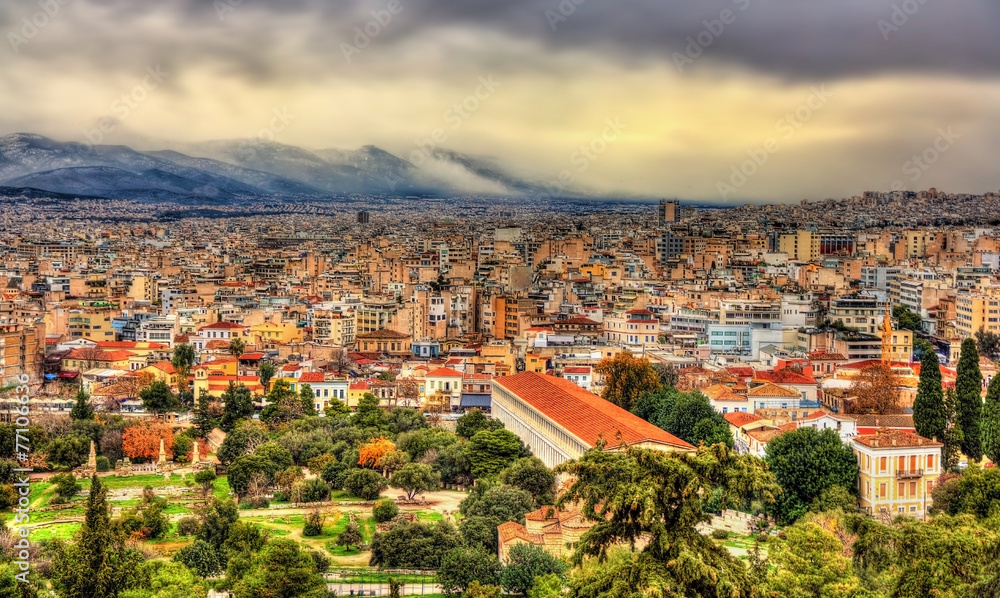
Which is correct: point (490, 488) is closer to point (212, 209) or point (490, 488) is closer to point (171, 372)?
point (171, 372)

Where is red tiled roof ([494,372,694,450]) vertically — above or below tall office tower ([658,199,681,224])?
below

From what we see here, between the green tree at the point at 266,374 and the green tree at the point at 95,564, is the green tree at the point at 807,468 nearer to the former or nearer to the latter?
the green tree at the point at 95,564

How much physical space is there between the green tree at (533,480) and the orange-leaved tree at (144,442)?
30.9 ft

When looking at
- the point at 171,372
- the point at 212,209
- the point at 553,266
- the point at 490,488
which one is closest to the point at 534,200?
the point at 212,209

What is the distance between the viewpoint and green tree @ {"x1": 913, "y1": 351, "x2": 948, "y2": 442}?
981 inches

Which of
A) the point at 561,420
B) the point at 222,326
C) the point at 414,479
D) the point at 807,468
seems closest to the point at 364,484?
the point at 414,479

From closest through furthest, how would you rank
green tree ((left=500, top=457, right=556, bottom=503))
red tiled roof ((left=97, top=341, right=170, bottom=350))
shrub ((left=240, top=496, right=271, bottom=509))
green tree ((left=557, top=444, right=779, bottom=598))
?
green tree ((left=557, top=444, right=779, bottom=598)) → green tree ((left=500, top=457, right=556, bottom=503)) → shrub ((left=240, top=496, right=271, bottom=509)) → red tiled roof ((left=97, top=341, right=170, bottom=350))

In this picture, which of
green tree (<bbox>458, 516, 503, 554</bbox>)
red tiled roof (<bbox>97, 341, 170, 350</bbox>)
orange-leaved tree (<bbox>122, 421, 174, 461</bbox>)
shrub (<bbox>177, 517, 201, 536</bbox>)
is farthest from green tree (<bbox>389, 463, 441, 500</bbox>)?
red tiled roof (<bbox>97, 341, 170, 350</bbox>)

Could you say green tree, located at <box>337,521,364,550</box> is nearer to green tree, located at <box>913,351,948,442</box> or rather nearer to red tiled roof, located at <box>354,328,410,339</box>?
green tree, located at <box>913,351,948,442</box>

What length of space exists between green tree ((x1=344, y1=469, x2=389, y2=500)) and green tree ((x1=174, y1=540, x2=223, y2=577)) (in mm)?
5362

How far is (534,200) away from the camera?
174m

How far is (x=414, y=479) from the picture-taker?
23.8m

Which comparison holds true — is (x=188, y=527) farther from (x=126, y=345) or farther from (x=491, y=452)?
(x=126, y=345)

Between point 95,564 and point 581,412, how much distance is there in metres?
12.7
